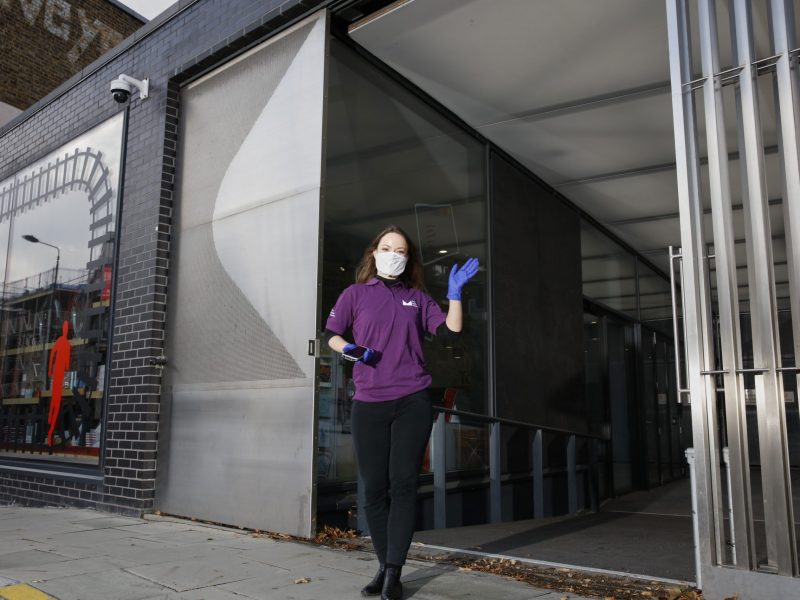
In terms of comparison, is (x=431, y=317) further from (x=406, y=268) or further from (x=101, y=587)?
(x=101, y=587)

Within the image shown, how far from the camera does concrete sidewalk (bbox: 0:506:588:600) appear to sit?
3119 mm

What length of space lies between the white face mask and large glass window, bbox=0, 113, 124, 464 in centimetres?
412

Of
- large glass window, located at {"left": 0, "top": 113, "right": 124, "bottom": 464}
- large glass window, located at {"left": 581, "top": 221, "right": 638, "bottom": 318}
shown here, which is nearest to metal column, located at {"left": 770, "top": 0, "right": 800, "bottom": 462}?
large glass window, located at {"left": 0, "top": 113, "right": 124, "bottom": 464}

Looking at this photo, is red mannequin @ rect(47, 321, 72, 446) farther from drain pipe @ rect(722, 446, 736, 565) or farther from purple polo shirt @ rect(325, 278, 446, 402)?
drain pipe @ rect(722, 446, 736, 565)

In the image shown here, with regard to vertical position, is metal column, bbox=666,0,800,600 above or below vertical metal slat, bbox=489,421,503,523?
above

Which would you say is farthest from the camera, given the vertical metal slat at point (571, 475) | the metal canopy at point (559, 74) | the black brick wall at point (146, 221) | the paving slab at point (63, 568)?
the vertical metal slat at point (571, 475)

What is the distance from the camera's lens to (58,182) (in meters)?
7.73

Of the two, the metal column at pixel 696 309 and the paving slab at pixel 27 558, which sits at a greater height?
the metal column at pixel 696 309

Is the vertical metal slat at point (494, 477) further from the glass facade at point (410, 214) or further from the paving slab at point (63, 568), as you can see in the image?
the paving slab at point (63, 568)

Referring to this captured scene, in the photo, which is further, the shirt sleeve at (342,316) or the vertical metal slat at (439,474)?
the vertical metal slat at (439,474)

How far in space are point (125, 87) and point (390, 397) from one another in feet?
16.0

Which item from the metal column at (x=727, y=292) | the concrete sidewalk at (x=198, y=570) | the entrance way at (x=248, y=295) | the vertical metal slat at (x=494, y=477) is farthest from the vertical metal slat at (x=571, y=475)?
the metal column at (x=727, y=292)

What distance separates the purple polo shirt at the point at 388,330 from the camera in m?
3.08

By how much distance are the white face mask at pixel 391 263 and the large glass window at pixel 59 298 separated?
4.12 metres
